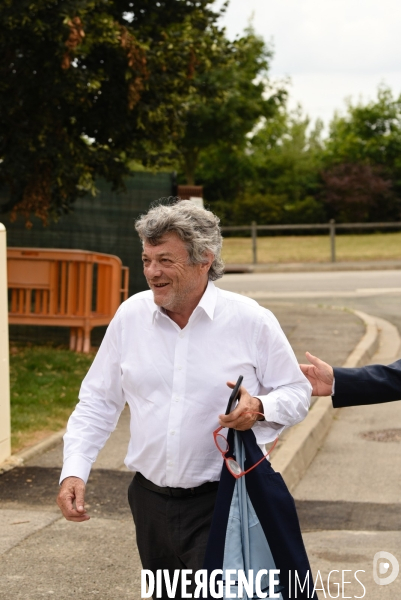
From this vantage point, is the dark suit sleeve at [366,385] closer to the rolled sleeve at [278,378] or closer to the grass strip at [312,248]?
the rolled sleeve at [278,378]

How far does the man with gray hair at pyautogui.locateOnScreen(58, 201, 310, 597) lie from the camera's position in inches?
121

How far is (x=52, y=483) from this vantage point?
620 centimetres

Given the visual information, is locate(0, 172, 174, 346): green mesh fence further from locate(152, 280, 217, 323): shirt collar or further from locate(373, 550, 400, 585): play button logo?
locate(152, 280, 217, 323): shirt collar

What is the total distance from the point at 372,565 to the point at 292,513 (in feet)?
7.18

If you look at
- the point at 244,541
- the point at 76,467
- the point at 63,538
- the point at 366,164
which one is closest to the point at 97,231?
the point at 63,538

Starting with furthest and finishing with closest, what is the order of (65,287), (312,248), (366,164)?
(366,164) → (312,248) → (65,287)

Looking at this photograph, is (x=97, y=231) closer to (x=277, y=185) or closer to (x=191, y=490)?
(x=191, y=490)

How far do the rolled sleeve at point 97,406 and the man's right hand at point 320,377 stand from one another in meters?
0.71

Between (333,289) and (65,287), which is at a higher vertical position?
(65,287)

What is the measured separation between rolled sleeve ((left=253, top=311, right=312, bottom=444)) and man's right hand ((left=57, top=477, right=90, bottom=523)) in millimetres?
637

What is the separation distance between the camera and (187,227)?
307 centimetres

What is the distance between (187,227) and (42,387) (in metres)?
6.27

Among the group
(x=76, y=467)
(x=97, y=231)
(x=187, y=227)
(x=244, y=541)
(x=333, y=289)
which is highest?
(x=187, y=227)

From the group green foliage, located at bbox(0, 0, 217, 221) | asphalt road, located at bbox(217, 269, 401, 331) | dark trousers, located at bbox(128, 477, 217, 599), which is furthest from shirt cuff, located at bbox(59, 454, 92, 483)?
asphalt road, located at bbox(217, 269, 401, 331)
